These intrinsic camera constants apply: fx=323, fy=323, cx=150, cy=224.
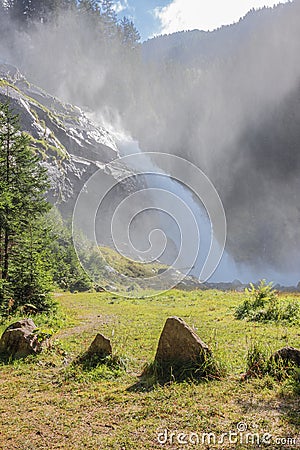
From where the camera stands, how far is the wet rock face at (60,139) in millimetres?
71375

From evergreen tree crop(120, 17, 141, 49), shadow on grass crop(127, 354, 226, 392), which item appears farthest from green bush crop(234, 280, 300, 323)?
evergreen tree crop(120, 17, 141, 49)

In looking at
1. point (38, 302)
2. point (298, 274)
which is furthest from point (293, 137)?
point (38, 302)

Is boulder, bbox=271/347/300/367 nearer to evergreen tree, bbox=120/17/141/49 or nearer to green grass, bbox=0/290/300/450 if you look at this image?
green grass, bbox=0/290/300/450

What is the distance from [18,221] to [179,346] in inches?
432

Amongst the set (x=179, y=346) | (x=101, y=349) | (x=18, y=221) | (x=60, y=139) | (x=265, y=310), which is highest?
(x=60, y=139)

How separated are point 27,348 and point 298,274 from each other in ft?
235

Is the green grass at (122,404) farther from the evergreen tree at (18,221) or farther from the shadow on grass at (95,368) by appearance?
the evergreen tree at (18,221)

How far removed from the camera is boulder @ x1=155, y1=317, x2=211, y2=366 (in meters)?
6.28

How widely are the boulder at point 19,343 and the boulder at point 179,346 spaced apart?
11.3ft

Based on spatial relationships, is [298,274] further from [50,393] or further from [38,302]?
[50,393]

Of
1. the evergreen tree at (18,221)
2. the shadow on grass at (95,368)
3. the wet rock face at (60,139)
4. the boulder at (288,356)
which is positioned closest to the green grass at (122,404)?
the shadow on grass at (95,368)

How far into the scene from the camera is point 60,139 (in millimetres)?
81250

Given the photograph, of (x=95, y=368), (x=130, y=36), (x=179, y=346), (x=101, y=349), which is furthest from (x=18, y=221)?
(x=130, y=36)

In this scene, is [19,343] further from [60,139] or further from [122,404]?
[60,139]
